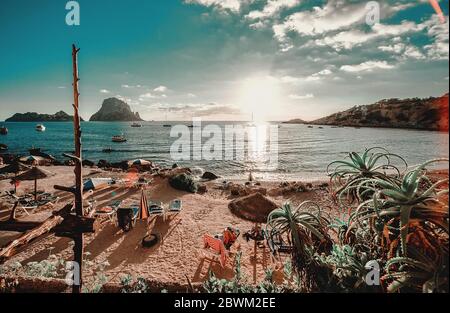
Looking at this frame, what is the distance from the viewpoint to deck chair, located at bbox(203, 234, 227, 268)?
8.33 metres

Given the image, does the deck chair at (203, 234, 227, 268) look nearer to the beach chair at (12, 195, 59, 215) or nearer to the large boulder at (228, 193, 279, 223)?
the large boulder at (228, 193, 279, 223)

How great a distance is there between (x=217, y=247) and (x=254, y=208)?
5.30 metres

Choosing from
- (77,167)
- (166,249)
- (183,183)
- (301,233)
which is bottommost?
(166,249)

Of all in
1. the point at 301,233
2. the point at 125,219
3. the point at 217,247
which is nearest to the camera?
the point at 301,233

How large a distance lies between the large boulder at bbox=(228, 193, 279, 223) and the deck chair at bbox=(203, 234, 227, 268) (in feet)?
14.8

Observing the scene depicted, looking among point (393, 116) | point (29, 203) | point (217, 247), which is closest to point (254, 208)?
point (217, 247)

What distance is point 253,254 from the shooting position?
9398mm

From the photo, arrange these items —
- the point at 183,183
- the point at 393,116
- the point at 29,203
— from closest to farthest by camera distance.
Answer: the point at 29,203 → the point at 183,183 → the point at 393,116

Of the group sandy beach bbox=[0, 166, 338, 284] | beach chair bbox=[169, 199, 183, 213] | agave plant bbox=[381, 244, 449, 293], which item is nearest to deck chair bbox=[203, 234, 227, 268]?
sandy beach bbox=[0, 166, 338, 284]

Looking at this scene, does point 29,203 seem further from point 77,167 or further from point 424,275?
point 424,275

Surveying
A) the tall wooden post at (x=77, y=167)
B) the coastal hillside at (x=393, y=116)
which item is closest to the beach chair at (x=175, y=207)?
the tall wooden post at (x=77, y=167)

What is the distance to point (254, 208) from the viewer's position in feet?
44.5

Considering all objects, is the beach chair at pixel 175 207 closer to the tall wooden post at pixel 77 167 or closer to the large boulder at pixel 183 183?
the large boulder at pixel 183 183
